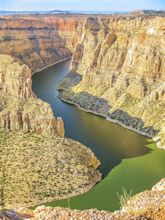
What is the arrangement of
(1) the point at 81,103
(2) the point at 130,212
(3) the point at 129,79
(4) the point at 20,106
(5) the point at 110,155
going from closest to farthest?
1. (2) the point at 130,212
2. (4) the point at 20,106
3. (5) the point at 110,155
4. (3) the point at 129,79
5. (1) the point at 81,103

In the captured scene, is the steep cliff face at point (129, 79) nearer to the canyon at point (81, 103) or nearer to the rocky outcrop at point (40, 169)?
the canyon at point (81, 103)

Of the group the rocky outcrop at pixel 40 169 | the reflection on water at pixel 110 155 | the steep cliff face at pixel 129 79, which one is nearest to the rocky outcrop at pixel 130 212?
the reflection on water at pixel 110 155

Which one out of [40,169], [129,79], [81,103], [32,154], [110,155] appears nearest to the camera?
[40,169]

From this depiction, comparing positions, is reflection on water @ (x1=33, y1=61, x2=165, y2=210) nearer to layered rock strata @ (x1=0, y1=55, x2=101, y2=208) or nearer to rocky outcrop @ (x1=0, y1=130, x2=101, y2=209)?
rocky outcrop @ (x1=0, y1=130, x2=101, y2=209)

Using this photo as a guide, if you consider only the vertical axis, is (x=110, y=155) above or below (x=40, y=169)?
below

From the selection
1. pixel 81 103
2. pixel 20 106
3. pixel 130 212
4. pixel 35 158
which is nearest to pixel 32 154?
pixel 35 158

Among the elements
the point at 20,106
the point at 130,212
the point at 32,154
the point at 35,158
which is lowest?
the point at 35,158

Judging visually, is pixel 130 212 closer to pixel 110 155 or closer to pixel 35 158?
pixel 35 158

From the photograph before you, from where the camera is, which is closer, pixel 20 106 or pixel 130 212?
pixel 130 212

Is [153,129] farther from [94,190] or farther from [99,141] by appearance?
[94,190]
